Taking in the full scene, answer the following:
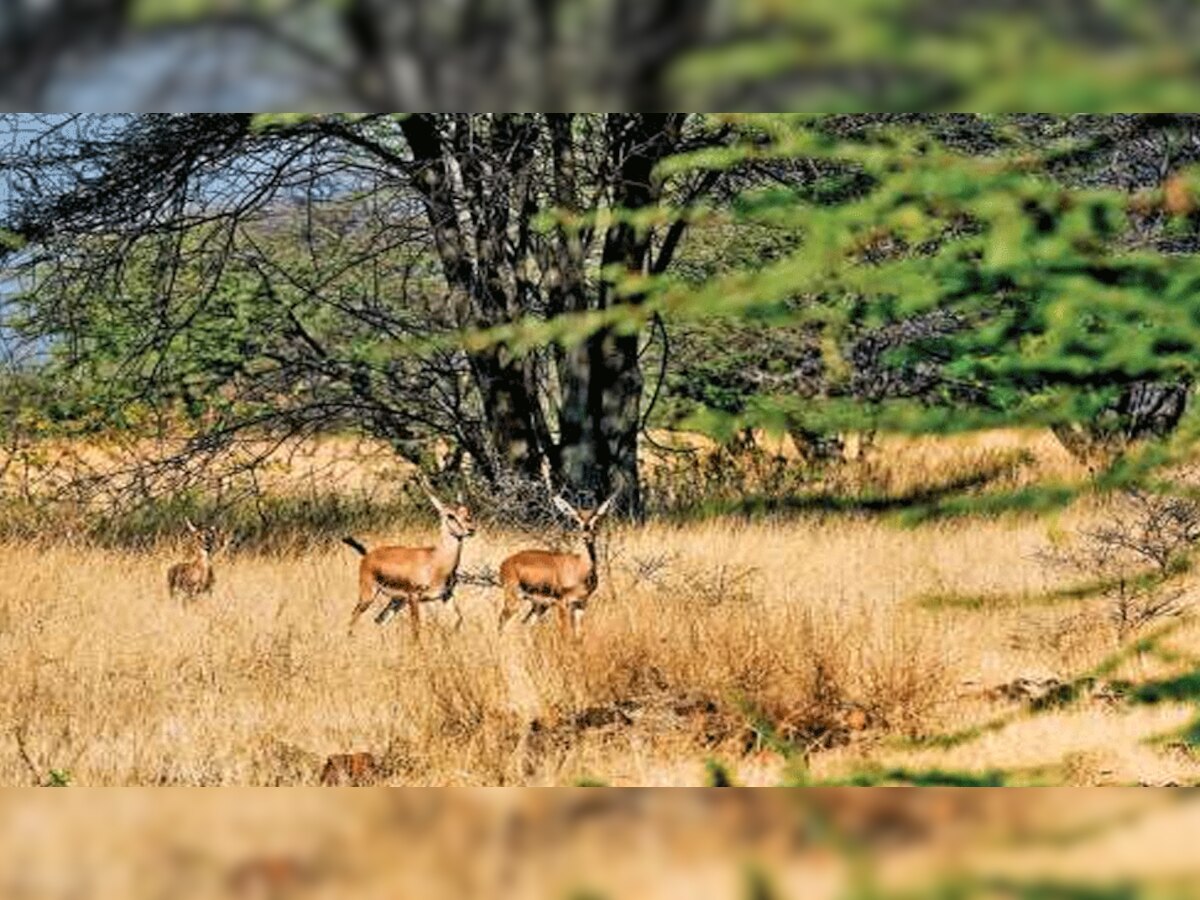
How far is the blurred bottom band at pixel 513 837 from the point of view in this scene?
3414 mm

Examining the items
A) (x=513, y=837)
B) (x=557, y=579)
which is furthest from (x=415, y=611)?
(x=513, y=837)

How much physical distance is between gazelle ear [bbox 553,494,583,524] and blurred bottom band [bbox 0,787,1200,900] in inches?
32.1

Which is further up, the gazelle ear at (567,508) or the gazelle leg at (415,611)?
the gazelle ear at (567,508)

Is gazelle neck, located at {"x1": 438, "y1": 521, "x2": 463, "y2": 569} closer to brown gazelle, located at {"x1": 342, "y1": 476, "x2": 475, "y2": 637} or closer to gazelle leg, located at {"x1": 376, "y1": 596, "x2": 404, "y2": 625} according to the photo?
brown gazelle, located at {"x1": 342, "y1": 476, "x2": 475, "y2": 637}

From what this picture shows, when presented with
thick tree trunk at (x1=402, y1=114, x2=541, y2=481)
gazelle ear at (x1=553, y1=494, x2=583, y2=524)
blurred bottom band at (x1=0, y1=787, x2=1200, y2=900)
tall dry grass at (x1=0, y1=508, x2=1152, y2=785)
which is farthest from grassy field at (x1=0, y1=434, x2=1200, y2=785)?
thick tree trunk at (x1=402, y1=114, x2=541, y2=481)

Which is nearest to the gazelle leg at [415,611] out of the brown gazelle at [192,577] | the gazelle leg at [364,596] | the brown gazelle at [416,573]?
the brown gazelle at [416,573]

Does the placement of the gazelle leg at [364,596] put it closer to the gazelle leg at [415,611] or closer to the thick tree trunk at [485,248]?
the gazelle leg at [415,611]

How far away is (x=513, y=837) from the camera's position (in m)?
4.02

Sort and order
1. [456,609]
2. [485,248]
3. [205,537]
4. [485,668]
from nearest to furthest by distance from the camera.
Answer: [485,668] < [456,609] < [205,537] < [485,248]

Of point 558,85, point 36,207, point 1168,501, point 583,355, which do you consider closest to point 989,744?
point 1168,501

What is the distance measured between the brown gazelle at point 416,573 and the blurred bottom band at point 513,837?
0.59 metres

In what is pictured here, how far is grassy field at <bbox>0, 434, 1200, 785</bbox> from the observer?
15.8 feet

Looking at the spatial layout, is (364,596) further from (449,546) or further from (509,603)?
(509,603)

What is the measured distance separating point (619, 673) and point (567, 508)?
463mm
